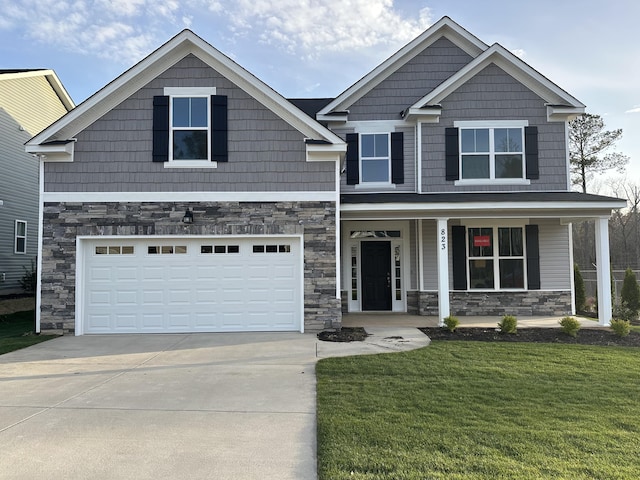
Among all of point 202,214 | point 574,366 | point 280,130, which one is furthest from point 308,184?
point 574,366

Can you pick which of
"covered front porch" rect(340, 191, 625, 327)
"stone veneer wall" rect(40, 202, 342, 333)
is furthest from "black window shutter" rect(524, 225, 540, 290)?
"stone veneer wall" rect(40, 202, 342, 333)

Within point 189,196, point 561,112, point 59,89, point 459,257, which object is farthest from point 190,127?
point 59,89

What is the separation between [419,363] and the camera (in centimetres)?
731

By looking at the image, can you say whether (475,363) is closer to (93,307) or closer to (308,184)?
(308,184)

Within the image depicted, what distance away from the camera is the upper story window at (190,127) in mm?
10531

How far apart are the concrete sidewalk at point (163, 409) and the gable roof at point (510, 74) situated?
24.2ft

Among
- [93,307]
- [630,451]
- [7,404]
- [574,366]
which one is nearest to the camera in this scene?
[630,451]

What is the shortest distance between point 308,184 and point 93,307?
5.79 m

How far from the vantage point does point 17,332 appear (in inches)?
434

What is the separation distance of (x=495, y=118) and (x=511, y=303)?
5.36 meters

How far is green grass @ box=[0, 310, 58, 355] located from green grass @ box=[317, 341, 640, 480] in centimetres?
640

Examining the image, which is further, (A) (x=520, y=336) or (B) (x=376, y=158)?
(B) (x=376, y=158)

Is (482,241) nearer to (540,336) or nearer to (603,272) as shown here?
(603,272)

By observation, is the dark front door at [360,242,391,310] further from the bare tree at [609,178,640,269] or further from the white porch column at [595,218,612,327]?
the bare tree at [609,178,640,269]
